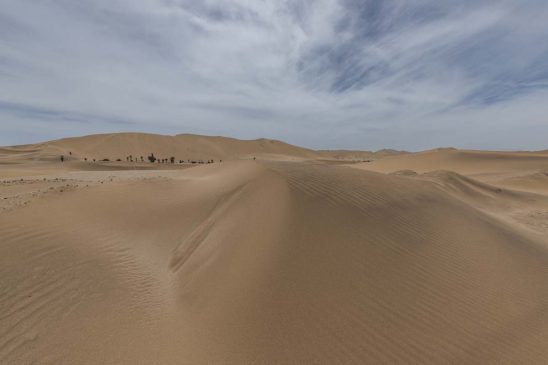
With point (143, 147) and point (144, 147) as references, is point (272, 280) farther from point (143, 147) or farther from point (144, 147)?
point (144, 147)

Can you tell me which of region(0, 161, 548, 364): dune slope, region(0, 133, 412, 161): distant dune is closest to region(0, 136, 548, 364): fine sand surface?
region(0, 161, 548, 364): dune slope

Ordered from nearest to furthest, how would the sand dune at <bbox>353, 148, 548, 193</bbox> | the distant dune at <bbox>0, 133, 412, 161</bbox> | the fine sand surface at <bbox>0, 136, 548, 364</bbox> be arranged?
1. the fine sand surface at <bbox>0, 136, 548, 364</bbox>
2. the sand dune at <bbox>353, 148, 548, 193</bbox>
3. the distant dune at <bbox>0, 133, 412, 161</bbox>

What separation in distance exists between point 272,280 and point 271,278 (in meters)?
0.04

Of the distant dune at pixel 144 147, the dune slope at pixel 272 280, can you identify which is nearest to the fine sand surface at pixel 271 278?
the dune slope at pixel 272 280

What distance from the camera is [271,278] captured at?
3721 millimetres

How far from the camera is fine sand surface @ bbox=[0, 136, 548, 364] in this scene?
296 cm

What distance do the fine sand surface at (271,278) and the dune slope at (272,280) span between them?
0.07ft

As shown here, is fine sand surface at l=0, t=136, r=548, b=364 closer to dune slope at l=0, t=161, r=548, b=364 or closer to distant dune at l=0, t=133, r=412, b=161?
dune slope at l=0, t=161, r=548, b=364

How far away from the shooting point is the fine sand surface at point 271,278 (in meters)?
2.96

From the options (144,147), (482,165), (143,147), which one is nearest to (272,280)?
(482,165)

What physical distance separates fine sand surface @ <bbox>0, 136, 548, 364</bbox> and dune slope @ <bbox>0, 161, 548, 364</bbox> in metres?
0.02

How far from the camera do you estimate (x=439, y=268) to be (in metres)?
4.40

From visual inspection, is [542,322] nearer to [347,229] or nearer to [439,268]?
[439,268]

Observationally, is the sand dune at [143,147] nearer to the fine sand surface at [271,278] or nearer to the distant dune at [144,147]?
the distant dune at [144,147]
